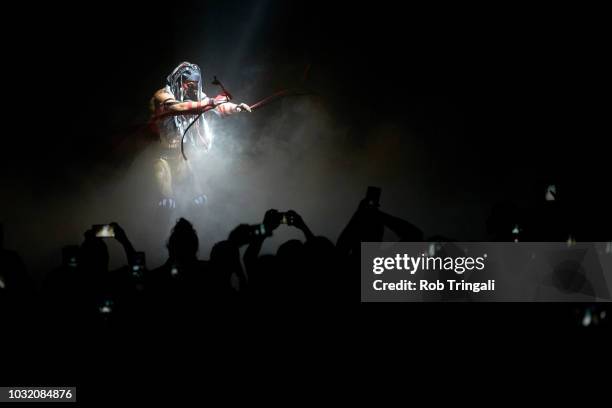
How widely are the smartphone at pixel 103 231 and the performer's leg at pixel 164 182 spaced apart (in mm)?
3234

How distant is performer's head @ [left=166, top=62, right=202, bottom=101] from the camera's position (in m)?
5.84

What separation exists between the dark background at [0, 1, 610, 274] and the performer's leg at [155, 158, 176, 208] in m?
0.44

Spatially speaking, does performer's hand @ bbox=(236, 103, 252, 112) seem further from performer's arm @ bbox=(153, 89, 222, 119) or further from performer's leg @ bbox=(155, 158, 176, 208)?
performer's leg @ bbox=(155, 158, 176, 208)

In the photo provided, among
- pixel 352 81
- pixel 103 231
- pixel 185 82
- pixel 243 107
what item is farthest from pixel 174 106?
pixel 103 231

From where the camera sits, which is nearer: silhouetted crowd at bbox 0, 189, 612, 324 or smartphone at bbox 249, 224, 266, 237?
silhouetted crowd at bbox 0, 189, 612, 324

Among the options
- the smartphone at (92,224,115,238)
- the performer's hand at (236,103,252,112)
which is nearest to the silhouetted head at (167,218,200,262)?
the smartphone at (92,224,115,238)

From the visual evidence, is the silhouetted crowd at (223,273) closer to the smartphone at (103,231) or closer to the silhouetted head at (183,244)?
the silhouetted head at (183,244)

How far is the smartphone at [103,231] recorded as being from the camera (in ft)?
8.53

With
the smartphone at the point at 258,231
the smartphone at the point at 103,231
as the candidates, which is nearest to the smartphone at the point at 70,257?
the smartphone at the point at 103,231

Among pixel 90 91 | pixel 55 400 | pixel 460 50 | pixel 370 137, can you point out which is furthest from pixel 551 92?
pixel 55 400

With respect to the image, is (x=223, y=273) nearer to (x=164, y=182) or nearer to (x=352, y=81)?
(x=164, y=182)

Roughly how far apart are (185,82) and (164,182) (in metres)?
1.16

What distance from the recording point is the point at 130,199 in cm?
596

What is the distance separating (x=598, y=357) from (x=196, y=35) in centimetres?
543
